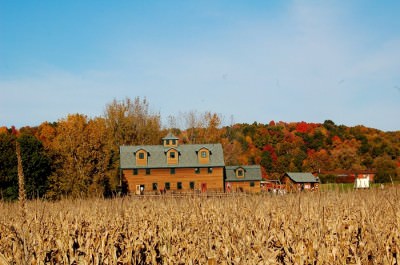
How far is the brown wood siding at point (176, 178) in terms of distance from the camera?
59.6 metres

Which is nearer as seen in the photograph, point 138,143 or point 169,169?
point 169,169

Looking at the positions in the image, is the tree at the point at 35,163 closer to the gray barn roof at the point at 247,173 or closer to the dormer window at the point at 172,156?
the dormer window at the point at 172,156

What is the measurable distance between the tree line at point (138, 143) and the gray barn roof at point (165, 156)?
1.71 meters

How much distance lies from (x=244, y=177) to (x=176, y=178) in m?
10.1

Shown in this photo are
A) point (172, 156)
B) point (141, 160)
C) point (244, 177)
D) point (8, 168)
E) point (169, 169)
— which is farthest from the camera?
point (244, 177)

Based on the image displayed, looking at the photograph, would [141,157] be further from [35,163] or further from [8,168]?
[8,168]

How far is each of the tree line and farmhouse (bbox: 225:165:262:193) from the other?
1395 centimetres

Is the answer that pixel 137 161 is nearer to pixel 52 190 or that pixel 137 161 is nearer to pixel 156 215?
pixel 52 190

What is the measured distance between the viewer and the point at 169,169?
60312mm

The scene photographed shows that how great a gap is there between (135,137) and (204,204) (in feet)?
195

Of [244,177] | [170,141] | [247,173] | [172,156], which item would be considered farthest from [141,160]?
[247,173]

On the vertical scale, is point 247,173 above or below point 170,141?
below

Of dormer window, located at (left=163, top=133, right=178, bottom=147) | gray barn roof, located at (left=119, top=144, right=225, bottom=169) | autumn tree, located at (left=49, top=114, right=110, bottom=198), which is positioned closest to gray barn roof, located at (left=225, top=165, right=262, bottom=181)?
gray barn roof, located at (left=119, top=144, right=225, bottom=169)

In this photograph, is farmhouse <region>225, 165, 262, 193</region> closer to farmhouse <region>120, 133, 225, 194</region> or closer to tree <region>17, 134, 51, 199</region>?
farmhouse <region>120, 133, 225, 194</region>
